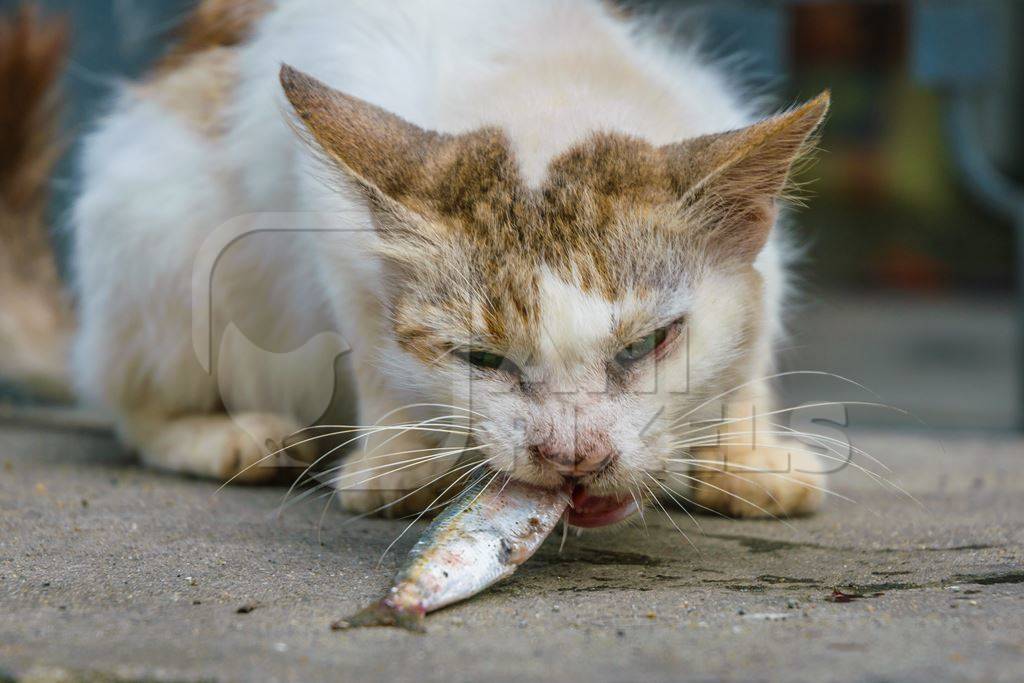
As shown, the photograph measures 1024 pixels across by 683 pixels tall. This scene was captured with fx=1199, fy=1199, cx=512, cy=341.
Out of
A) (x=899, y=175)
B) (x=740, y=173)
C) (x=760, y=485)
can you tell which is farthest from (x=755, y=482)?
(x=899, y=175)

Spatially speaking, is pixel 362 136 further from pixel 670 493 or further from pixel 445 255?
pixel 670 493

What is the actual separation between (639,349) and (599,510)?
0.32 m

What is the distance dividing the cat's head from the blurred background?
1674mm

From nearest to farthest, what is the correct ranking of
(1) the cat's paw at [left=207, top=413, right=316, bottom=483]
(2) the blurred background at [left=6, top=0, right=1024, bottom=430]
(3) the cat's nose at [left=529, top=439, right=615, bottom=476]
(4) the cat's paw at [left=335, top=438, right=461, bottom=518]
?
1. (3) the cat's nose at [left=529, top=439, right=615, bottom=476]
2. (4) the cat's paw at [left=335, top=438, right=461, bottom=518]
3. (1) the cat's paw at [left=207, top=413, right=316, bottom=483]
4. (2) the blurred background at [left=6, top=0, right=1024, bottom=430]

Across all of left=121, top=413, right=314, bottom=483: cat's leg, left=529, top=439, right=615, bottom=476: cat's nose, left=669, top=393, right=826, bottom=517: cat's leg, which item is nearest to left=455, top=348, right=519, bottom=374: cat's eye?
left=529, top=439, right=615, bottom=476: cat's nose

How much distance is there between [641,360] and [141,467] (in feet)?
5.84

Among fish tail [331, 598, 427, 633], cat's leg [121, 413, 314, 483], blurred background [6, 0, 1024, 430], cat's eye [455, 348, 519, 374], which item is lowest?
fish tail [331, 598, 427, 633]

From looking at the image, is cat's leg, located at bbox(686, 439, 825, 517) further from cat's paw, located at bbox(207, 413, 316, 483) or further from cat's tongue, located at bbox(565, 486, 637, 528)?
cat's paw, located at bbox(207, 413, 316, 483)

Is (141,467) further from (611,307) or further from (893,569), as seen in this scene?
(893,569)

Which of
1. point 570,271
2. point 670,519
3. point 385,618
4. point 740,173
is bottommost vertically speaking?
point 385,618

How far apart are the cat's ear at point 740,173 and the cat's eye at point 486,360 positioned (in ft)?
1.52

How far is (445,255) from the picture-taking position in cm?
231

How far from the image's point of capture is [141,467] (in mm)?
3400

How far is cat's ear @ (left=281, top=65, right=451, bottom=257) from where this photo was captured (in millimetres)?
2266
